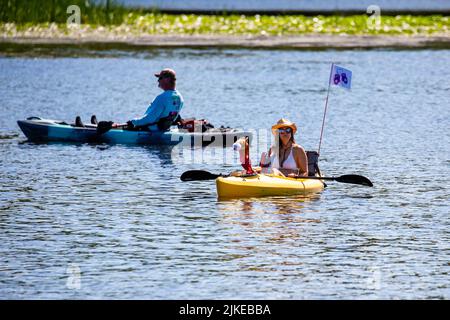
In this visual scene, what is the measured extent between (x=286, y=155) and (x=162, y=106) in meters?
6.31

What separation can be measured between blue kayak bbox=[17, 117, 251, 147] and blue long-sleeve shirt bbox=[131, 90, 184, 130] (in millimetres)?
222

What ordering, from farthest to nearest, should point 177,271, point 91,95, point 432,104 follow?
point 91,95 < point 432,104 < point 177,271

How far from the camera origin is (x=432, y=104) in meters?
37.1

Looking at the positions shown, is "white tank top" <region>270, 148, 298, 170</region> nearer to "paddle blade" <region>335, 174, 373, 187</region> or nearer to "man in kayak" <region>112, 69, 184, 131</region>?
"paddle blade" <region>335, 174, 373, 187</region>

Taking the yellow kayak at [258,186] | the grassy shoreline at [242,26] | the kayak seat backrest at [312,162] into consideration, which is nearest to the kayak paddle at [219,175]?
the kayak seat backrest at [312,162]

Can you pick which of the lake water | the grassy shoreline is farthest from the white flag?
the grassy shoreline

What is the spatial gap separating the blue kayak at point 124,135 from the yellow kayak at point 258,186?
616 centimetres

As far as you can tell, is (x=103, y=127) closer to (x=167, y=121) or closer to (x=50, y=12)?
(x=167, y=121)

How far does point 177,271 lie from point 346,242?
2646mm

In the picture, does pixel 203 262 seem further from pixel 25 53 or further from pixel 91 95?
pixel 25 53

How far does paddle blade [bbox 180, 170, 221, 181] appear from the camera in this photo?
22703 millimetres

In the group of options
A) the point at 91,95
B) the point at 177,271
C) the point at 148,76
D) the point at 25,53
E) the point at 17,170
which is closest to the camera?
the point at 177,271
